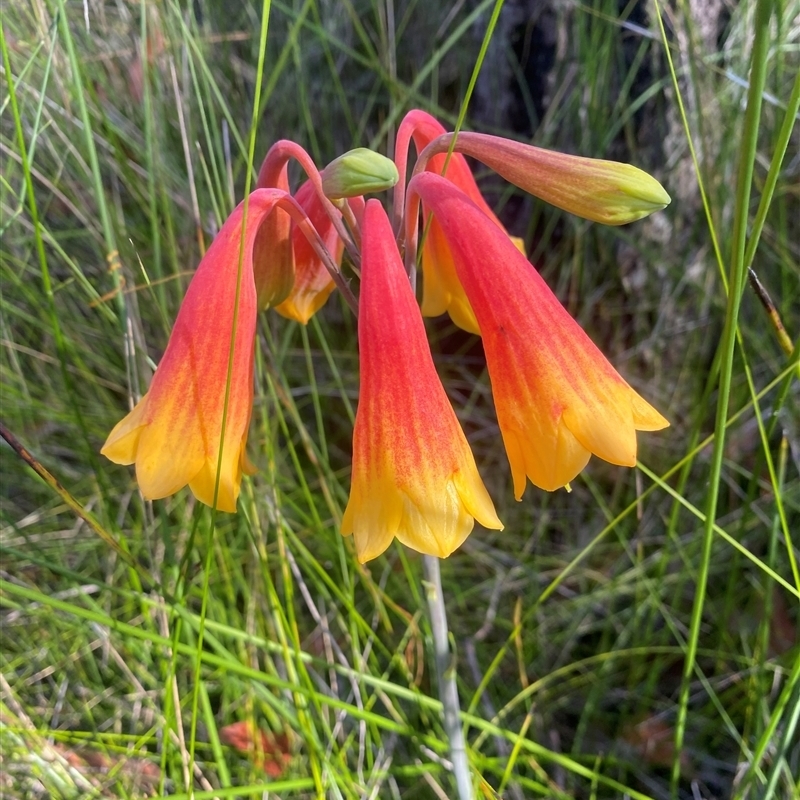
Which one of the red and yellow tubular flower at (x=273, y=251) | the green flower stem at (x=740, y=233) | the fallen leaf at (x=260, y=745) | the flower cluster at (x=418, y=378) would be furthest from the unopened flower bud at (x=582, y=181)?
the fallen leaf at (x=260, y=745)

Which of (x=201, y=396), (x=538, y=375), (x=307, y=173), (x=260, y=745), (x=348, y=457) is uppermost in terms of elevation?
(x=307, y=173)

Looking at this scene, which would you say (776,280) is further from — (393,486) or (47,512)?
(47,512)

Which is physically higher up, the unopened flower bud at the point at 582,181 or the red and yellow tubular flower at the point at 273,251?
the unopened flower bud at the point at 582,181

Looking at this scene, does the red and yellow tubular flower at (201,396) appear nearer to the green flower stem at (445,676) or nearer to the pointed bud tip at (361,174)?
the pointed bud tip at (361,174)

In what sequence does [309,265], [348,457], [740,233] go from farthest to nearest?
[348,457] → [309,265] → [740,233]

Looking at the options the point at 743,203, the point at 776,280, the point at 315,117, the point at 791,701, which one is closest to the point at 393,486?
the point at 743,203

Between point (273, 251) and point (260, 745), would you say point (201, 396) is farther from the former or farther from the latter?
point (260, 745)

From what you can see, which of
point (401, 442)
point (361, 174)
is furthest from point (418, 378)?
point (361, 174)
